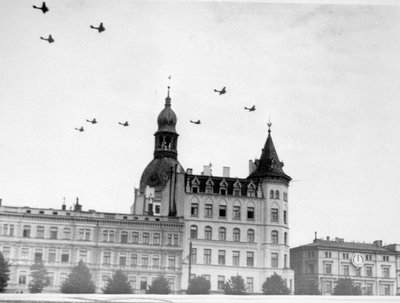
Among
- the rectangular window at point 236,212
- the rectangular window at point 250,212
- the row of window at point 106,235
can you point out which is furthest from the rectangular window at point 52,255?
the rectangular window at point 250,212

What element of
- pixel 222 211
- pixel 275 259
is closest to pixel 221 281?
pixel 275 259

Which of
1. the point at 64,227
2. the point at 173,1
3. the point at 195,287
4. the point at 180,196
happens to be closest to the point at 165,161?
the point at 180,196

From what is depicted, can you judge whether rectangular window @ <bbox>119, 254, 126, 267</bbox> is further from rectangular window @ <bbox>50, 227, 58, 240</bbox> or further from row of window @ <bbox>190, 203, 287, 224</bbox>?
row of window @ <bbox>190, 203, 287, 224</bbox>

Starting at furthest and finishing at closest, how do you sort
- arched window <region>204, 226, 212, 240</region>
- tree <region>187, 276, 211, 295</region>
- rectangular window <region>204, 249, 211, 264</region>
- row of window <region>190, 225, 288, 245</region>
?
arched window <region>204, 226, 212, 240</region> < row of window <region>190, 225, 288, 245</region> < rectangular window <region>204, 249, 211, 264</region> < tree <region>187, 276, 211, 295</region>

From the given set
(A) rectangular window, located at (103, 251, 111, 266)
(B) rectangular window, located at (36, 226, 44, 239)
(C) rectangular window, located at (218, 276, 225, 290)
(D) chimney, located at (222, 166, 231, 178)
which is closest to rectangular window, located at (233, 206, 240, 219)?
(D) chimney, located at (222, 166, 231, 178)

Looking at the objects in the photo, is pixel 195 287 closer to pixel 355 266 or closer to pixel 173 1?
pixel 355 266

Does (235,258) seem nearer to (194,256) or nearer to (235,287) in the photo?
(194,256)
